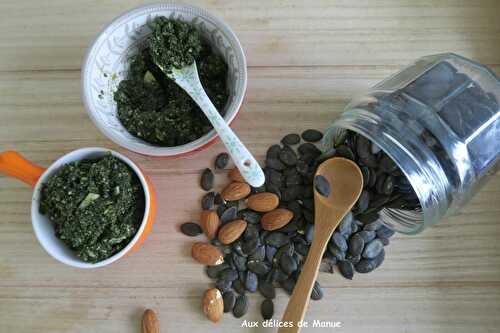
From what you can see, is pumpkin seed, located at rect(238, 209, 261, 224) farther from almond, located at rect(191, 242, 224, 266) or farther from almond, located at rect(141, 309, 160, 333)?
almond, located at rect(141, 309, 160, 333)

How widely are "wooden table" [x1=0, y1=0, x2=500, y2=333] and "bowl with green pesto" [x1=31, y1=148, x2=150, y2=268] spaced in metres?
0.09

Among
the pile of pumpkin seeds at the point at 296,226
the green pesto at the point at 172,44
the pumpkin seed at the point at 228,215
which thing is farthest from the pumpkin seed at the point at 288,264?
the green pesto at the point at 172,44

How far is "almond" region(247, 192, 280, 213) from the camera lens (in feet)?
2.22

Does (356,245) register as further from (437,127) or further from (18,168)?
(18,168)

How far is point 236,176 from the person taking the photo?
69 centimetres

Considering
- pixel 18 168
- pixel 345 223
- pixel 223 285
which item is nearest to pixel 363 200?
pixel 345 223

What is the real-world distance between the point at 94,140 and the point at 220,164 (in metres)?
0.22

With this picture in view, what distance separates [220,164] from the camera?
696mm

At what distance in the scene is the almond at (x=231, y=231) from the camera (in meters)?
0.67

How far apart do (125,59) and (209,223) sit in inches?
11.3

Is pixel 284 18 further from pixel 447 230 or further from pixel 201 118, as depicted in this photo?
pixel 447 230

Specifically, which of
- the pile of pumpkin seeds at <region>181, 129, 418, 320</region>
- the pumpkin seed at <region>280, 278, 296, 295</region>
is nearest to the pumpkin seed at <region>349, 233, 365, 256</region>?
the pile of pumpkin seeds at <region>181, 129, 418, 320</region>

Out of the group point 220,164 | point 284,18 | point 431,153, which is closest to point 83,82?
point 220,164

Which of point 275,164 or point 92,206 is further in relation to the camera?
point 275,164
